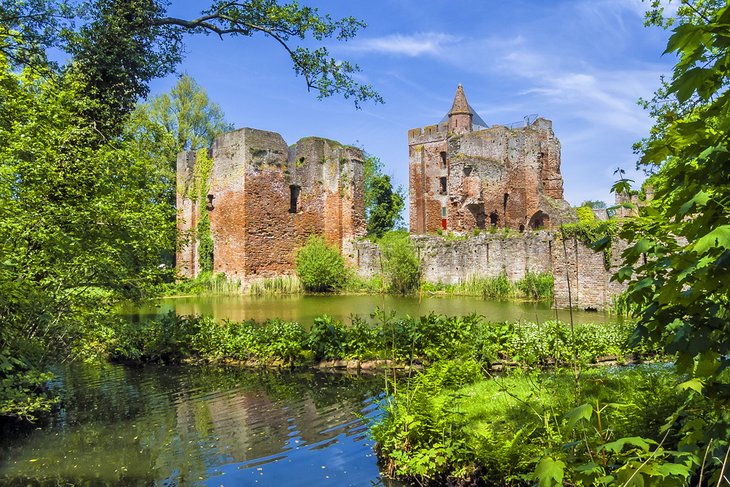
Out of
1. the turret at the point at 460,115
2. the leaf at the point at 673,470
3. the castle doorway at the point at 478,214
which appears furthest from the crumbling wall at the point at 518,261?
the leaf at the point at 673,470

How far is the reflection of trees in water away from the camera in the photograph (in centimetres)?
644

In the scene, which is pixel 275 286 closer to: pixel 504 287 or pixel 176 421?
A: pixel 504 287

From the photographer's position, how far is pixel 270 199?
1229 inches

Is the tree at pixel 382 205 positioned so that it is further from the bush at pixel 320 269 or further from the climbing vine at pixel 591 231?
the climbing vine at pixel 591 231

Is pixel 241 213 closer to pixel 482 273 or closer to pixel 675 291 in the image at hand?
pixel 482 273

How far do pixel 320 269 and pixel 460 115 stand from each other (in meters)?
18.9

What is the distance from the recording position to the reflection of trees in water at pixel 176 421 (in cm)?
644

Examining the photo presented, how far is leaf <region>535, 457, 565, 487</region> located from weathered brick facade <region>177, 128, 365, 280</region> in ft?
93.1

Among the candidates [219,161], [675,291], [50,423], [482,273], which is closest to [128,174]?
[50,423]

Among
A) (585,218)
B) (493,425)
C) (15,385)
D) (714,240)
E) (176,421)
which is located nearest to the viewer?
(714,240)

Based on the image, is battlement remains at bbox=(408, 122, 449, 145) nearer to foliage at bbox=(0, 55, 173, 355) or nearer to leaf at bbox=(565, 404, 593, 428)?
foliage at bbox=(0, 55, 173, 355)

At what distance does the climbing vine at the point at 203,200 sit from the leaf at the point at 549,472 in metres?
30.6

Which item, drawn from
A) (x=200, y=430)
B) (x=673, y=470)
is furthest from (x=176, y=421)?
(x=673, y=470)

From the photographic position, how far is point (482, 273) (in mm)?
26797
